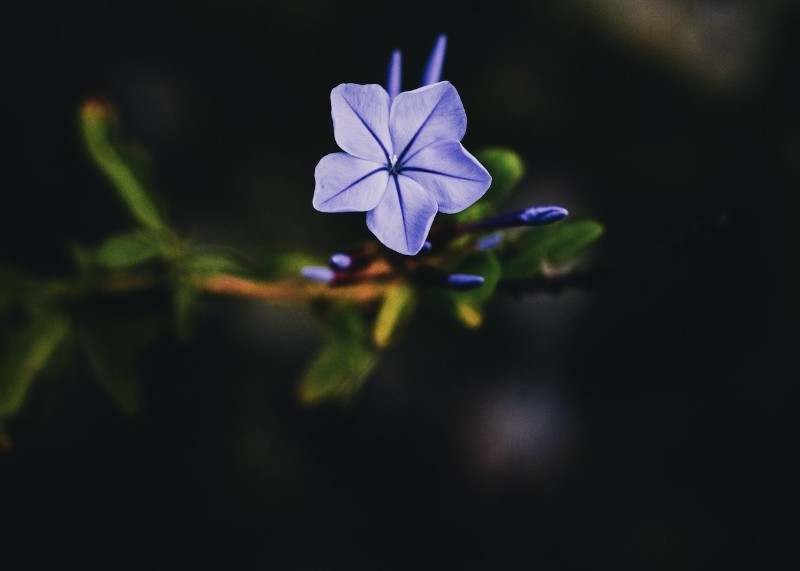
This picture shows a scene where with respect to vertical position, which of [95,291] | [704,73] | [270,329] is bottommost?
[95,291]

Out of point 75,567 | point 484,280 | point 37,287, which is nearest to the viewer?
point 484,280

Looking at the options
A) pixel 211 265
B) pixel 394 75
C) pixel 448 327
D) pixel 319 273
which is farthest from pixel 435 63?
pixel 448 327

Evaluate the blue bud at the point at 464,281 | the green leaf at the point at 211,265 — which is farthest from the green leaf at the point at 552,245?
the green leaf at the point at 211,265

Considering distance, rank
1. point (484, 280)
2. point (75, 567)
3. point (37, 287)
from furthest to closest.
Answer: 1. point (75, 567)
2. point (37, 287)
3. point (484, 280)

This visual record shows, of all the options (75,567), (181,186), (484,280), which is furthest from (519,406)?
(75,567)

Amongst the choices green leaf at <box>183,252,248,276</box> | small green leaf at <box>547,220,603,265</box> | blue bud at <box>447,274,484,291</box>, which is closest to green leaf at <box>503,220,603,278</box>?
small green leaf at <box>547,220,603,265</box>

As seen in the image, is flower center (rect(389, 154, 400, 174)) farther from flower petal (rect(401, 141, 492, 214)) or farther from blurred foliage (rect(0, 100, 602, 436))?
blurred foliage (rect(0, 100, 602, 436))

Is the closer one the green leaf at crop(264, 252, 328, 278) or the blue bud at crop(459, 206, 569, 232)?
the blue bud at crop(459, 206, 569, 232)

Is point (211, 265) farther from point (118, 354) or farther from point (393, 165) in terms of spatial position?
point (393, 165)

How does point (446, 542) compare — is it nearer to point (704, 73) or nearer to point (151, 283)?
point (151, 283)
